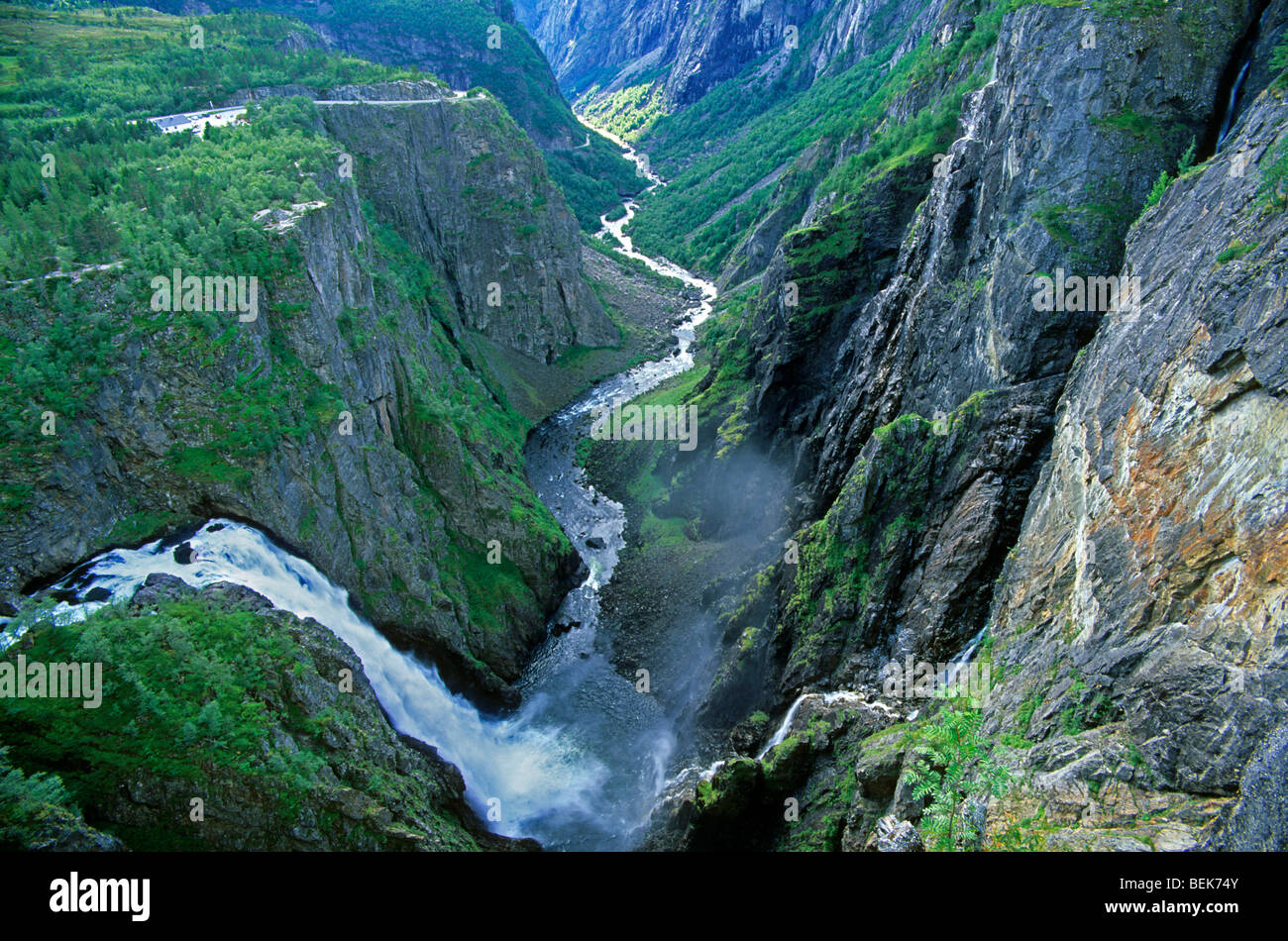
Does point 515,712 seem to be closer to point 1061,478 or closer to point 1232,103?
point 1061,478

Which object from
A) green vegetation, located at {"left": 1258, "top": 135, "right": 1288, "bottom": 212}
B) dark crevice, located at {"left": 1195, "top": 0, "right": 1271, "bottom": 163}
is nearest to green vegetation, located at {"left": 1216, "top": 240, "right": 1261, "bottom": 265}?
green vegetation, located at {"left": 1258, "top": 135, "right": 1288, "bottom": 212}

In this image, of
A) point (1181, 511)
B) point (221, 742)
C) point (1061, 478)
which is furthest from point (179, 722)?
point (1061, 478)

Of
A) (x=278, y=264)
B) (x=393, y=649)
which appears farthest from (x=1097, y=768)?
(x=278, y=264)

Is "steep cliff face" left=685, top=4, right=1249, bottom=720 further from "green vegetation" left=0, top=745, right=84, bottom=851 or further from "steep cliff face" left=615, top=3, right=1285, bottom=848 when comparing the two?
"green vegetation" left=0, top=745, right=84, bottom=851

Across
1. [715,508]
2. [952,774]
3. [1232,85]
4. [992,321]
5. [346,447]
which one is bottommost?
[715,508]

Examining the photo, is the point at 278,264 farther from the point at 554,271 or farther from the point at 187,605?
the point at 554,271

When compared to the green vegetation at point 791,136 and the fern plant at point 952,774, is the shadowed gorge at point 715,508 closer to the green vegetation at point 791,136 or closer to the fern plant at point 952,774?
the fern plant at point 952,774
